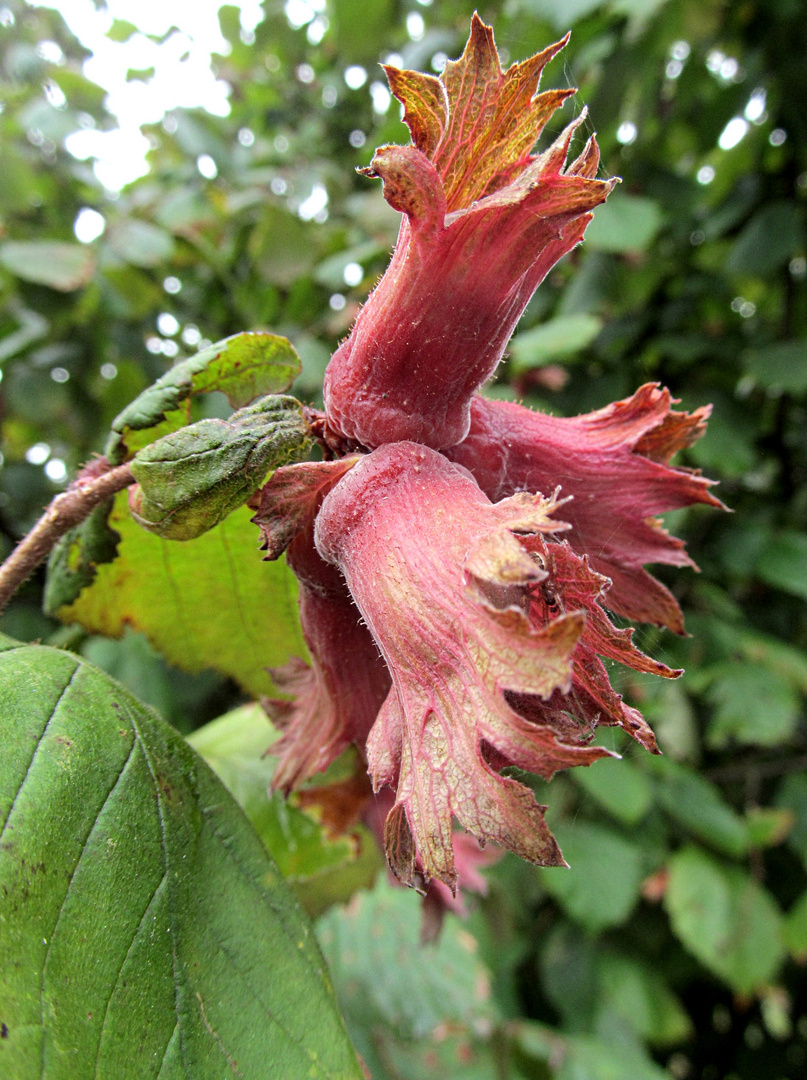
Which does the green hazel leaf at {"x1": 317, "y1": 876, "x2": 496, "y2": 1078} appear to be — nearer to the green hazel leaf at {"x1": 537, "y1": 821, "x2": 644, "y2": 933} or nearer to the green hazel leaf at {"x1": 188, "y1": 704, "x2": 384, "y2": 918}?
the green hazel leaf at {"x1": 537, "y1": 821, "x2": 644, "y2": 933}

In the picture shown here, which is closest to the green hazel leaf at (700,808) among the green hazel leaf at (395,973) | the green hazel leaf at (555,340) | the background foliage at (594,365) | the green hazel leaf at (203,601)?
the background foliage at (594,365)

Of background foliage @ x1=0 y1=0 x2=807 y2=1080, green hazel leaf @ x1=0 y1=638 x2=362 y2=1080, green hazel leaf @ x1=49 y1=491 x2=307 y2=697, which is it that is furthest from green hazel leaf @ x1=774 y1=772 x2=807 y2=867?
green hazel leaf @ x1=0 y1=638 x2=362 y2=1080

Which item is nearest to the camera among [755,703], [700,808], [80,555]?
[80,555]

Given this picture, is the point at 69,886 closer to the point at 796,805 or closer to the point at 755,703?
the point at 755,703

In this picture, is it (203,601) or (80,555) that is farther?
(203,601)

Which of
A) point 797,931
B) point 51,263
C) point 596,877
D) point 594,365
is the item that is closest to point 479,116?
point 51,263
